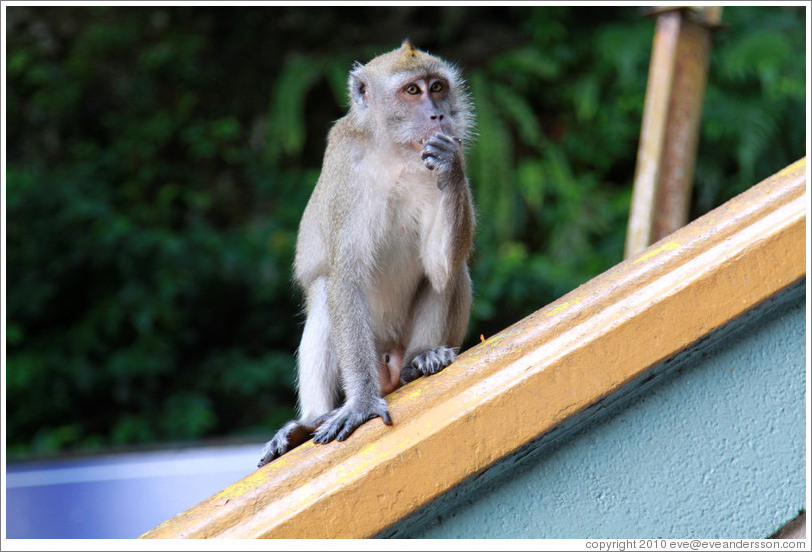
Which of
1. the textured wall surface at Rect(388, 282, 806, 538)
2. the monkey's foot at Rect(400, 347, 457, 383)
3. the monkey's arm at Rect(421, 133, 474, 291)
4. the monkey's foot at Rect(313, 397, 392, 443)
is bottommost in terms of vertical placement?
the textured wall surface at Rect(388, 282, 806, 538)

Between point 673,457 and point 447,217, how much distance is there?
130cm

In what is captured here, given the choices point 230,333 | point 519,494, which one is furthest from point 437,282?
point 230,333

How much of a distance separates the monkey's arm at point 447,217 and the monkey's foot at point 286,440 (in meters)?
0.64

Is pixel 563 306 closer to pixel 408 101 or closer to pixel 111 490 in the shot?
pixel 408 101

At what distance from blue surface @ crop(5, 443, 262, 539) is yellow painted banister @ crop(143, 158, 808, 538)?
6.34 feet

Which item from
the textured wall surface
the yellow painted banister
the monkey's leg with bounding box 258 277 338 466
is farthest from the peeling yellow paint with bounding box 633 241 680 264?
the monkey's leg with bounding box 258 277 338 466

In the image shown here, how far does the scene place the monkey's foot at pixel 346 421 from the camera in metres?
1.90

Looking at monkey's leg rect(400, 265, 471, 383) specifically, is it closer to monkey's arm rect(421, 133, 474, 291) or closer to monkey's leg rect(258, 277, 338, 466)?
monkey's arm rect(421, 133, 474, 291)

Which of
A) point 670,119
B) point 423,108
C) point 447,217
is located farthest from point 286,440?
point 670,119

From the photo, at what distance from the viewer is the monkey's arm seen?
2488 millimetres

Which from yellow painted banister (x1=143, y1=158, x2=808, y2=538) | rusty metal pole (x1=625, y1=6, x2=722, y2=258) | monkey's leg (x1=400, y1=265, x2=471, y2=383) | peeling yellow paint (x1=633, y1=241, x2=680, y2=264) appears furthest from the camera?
rusty metal pole (x1=625, y1=6, x2=722, y2=258)

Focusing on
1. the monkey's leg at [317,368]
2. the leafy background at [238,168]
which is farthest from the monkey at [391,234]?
the leafy background at [238,168]

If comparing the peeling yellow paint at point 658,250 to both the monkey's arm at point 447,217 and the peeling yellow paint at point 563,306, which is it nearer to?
the peeling yellow paint at point 563,306

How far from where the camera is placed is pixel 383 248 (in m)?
2.82
